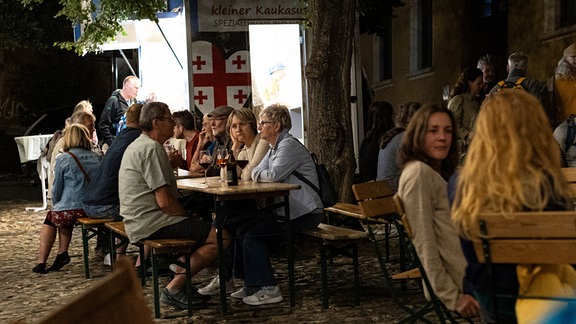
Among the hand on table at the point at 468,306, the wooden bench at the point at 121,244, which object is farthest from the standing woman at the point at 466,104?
the hand on table at the point at 468,306

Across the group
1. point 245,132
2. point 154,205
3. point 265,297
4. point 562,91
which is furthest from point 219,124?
point 562,91

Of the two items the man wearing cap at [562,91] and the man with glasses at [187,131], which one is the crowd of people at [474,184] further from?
the man with glasses at [187,131]

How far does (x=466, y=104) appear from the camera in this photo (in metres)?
11.4

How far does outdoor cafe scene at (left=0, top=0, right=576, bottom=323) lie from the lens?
13.1 feet

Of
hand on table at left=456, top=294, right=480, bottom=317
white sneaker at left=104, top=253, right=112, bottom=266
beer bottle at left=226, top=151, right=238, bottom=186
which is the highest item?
beer bottle at left=226, top=151, right=238, bottom=186

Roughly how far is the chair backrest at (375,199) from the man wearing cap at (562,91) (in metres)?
3.76

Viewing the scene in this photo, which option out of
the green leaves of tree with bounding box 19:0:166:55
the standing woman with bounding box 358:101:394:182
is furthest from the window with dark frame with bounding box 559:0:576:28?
the standing woman with bounding box 358:101:394:182

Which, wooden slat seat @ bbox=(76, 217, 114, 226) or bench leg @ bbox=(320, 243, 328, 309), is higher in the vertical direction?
wooden slat seat @ bbox=(76, 217, 114, 226)

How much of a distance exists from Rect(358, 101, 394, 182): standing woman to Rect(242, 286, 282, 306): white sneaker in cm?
335

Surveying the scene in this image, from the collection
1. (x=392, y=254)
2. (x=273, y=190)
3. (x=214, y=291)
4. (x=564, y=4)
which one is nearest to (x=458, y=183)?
(x=273, y=190)

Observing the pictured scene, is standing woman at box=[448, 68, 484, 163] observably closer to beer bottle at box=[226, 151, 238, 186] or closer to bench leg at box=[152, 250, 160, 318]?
beer bottle at box=[226, 151, 238, 186]

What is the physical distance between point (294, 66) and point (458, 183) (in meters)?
9.82

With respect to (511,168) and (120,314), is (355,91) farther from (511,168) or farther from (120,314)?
(120,314)

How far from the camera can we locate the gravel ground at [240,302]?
304 inches
